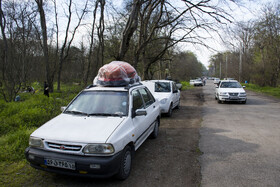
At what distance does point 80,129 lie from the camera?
3459 millimetres

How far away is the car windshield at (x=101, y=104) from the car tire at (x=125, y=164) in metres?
0.74

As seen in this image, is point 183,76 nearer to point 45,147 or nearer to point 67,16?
point 67,16

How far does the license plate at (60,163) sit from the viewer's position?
311 cm

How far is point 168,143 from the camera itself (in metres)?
5.58

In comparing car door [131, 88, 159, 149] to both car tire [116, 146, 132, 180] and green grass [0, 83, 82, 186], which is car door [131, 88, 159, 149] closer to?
car tire [116, 146, 132, 180]

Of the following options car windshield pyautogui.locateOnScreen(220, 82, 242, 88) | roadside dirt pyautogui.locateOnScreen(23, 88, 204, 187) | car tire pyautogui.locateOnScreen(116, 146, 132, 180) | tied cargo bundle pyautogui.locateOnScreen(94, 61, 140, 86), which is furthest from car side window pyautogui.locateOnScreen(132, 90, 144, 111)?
car windshield pyautogui.locateOnScreen(220, 82, 242, 88)

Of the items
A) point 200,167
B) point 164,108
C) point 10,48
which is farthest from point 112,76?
point 10,48

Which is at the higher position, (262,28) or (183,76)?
(262,28)

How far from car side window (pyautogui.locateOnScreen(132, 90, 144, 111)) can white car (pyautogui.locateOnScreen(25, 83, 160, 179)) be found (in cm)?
3

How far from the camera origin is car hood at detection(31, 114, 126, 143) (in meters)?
3.23

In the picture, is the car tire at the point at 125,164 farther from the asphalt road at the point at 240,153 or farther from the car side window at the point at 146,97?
the car side window at the point at 146,97

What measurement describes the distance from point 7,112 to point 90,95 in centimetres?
517

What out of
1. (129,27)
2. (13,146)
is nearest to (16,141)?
(13,146)

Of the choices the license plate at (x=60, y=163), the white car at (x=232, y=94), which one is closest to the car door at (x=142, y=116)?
the license plate at (x=60, y=163)
